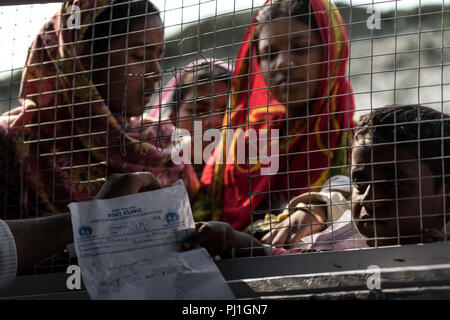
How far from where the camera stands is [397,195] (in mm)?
943

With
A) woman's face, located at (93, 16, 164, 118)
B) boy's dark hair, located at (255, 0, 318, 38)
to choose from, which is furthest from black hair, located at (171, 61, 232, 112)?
boy's dark hair, located at (255, 0, 318, 38)

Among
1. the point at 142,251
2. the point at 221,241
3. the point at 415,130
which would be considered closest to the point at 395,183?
the point at 415,130

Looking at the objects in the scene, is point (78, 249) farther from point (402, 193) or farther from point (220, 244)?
point (402, 193)

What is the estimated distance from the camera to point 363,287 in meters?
0.70

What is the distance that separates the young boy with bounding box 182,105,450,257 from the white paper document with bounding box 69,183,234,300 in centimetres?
7

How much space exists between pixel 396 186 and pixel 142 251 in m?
0.39

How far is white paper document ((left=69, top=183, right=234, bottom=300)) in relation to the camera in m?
0.75

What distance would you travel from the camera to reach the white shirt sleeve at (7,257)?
34.0 inches

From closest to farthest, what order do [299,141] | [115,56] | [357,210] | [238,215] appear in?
[357,210], [115,56], [299,141], [238,215]
